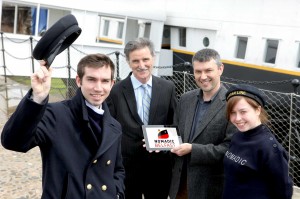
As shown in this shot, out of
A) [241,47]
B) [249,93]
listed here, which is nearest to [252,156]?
[249,93]

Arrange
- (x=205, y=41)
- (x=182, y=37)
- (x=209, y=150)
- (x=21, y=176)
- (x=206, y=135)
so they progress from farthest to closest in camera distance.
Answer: (x=182, y=37) < (x=205, y=41) < (x=21, y=176) < (x=206, y=135) < (x=209, y=150)

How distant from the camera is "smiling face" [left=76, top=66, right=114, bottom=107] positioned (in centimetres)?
214

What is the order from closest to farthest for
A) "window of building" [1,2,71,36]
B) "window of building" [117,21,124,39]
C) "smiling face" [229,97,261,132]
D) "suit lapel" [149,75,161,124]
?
1. "smiling face" [229,97,261,132]
2. "suit lapel" [149,75,161,124]
3. "window of building" [1,2,71,36]
4. "window of building" [117,21,124,39]

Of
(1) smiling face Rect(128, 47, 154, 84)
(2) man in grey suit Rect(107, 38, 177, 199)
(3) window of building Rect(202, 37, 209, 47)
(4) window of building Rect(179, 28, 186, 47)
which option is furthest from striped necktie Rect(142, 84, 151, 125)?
(4) window of building Rect(179, 28, 186, 47)

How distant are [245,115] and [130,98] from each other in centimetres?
117

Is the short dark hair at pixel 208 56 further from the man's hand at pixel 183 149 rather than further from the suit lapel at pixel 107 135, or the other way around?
the suit lapel at pixel 107 135

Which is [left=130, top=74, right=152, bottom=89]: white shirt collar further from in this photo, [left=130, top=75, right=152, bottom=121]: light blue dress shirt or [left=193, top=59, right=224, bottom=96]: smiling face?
[left=193, top=59, right=224, bottom=96]: smiling face

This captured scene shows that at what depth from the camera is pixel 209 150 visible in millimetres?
2781

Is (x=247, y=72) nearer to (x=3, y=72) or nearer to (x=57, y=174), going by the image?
(x=3, y=72)

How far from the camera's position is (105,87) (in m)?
2.18

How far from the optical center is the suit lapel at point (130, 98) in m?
3.24

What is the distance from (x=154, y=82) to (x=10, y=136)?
5.64 feet

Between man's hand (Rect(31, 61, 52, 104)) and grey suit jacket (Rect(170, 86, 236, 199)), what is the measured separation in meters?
1.38

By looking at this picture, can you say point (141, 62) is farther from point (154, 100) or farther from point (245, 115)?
point (245, 115)
